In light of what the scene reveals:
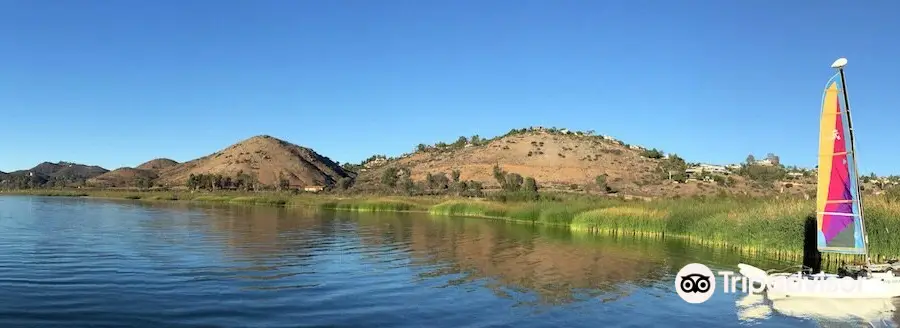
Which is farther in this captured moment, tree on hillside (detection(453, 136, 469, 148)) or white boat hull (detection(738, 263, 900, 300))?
tree on hillside (detection(453, 136, 469, 148))

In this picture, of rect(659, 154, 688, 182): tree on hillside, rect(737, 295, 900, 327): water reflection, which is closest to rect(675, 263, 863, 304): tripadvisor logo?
rect(737, 295, 900, 327): water reflection

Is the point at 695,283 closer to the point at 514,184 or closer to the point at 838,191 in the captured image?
the point at 838,191

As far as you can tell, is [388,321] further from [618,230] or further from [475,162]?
[475,162]

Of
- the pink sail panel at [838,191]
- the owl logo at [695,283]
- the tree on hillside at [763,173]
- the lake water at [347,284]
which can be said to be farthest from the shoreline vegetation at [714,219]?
the tree on hillside at [763,173]

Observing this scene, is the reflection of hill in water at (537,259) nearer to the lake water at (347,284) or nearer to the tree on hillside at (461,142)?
the lake water at (347,284)

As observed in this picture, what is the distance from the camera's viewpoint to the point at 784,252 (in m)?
26.4

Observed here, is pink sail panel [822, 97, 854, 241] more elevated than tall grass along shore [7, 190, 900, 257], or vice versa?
pink sail panel [822, 97, 854, 241]

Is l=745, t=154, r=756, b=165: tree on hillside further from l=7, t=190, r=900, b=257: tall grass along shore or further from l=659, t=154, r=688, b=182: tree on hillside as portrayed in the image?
l=7, t=190, r=900, b=257: tall grass along shore

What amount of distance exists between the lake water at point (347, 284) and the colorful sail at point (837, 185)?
2778 millimetres

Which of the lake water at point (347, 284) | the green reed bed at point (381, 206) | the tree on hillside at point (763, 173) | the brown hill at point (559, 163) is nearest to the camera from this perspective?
the lake water at point (347, 284)

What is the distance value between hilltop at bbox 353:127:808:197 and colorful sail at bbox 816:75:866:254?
62993 mm

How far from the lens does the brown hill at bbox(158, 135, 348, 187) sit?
541 ft

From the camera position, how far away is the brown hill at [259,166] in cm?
16488

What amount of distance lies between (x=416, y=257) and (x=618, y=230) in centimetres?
1822
